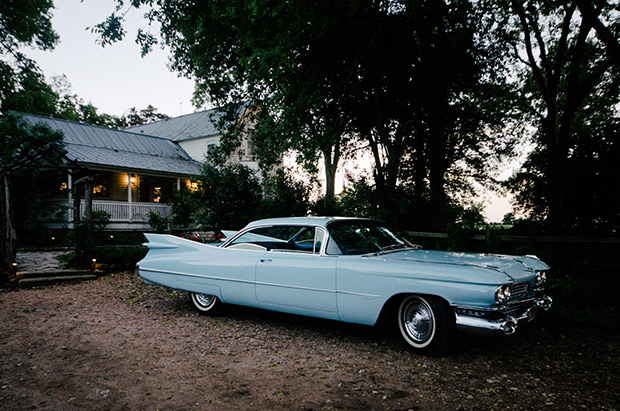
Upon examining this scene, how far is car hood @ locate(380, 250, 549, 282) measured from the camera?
3.84m

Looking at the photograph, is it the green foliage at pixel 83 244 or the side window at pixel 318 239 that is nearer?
the side window at pixel 318 239

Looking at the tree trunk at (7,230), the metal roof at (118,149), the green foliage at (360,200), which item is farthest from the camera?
the metal roof at (118,149)

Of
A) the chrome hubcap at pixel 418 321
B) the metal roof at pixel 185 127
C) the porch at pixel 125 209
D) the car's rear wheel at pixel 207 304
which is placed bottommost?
the car's rear wheel at pixel 207 304

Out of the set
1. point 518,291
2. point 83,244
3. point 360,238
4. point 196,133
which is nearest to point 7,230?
point 83,244

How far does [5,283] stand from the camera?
7793mm

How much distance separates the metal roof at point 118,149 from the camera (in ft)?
59.8

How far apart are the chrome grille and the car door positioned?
190cm

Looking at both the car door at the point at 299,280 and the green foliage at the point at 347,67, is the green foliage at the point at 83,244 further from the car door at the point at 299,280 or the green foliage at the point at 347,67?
the car door at the point at 299,280

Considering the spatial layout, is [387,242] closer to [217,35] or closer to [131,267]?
[131,267]

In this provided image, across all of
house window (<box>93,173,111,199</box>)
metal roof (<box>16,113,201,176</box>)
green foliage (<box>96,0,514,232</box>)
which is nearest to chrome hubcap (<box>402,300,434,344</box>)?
green foliage (<box>96,0,514,232</box>)

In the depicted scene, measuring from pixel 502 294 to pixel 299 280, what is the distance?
226 centimetres

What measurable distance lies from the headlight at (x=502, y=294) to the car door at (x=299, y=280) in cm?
173

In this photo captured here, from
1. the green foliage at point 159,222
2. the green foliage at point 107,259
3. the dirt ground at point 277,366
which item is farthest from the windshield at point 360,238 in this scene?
the green foliage at point 159,222

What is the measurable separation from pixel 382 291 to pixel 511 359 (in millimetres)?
1585
